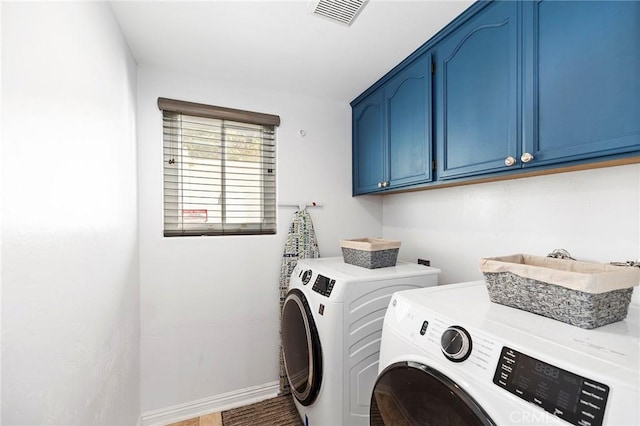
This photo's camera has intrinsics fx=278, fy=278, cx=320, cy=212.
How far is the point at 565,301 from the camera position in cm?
78

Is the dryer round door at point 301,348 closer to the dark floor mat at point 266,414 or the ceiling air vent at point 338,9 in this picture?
the dark floor mat at point 266,414

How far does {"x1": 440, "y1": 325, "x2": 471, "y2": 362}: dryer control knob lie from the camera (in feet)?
2.42

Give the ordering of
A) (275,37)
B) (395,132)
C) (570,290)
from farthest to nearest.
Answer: (395,132) < (275,37) < (570,290)

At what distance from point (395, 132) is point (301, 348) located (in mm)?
1447

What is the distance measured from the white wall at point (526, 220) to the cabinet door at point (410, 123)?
0.32 meters

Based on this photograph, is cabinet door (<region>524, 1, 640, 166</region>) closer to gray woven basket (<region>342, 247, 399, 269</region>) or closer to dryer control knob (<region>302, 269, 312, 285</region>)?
gray woven basket (<region>342, 247, 399, 269</region>)

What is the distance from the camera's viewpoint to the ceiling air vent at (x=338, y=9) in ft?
4.06

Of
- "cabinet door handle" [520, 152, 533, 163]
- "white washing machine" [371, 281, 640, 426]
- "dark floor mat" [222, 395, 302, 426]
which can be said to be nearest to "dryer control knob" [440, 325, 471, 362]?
"white washing machine" [371, 281, 640, 426]

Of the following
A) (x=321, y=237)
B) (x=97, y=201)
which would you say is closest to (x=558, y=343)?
(x=97, y=201)

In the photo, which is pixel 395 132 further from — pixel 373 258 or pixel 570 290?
pixel 570 290

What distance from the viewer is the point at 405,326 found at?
0.94 m

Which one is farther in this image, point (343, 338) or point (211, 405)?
point (211, 405)

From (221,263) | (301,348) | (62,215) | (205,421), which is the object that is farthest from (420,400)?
(205,421)

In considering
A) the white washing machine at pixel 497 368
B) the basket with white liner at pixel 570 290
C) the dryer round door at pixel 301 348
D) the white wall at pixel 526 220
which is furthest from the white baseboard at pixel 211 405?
the basket with white liner at pixel 570 290
